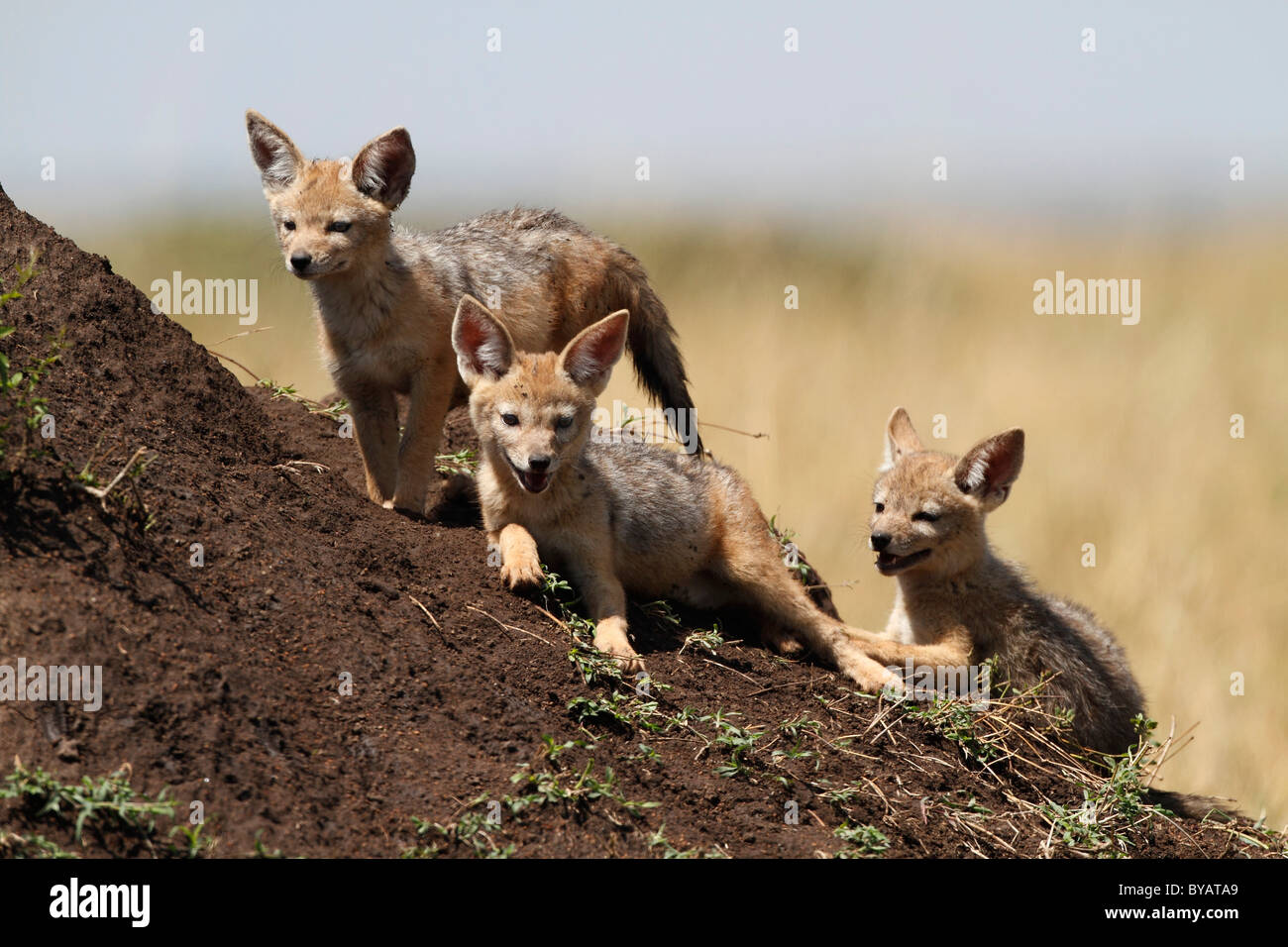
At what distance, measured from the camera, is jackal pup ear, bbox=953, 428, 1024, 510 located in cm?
779

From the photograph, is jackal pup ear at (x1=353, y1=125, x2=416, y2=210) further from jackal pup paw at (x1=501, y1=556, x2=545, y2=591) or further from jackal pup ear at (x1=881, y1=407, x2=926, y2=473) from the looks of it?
jackal pup ear at (x1=881, y1=407, x2=926, y2=473)

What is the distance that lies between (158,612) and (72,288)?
216 cm

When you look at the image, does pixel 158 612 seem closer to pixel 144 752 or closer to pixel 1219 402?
pixel 144 752

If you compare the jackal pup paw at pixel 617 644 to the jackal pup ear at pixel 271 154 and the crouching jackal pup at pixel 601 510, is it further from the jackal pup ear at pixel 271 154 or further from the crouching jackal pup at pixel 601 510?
the jackal pup ear at pixel 271 154

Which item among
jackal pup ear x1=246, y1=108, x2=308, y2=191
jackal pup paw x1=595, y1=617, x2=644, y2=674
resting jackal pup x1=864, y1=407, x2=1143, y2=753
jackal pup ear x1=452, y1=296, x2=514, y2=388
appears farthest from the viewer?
jackal pup ear x1=246, y1=108, x2=308, y2=191

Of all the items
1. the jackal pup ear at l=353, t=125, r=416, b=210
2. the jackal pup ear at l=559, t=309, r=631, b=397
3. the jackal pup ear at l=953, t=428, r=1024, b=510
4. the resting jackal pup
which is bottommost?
the resting jackal pup

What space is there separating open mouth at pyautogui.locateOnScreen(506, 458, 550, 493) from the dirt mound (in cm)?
46

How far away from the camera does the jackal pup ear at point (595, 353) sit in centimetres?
703

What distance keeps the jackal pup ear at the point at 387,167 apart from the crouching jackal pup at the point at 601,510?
139 cm

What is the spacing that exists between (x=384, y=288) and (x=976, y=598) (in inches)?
158

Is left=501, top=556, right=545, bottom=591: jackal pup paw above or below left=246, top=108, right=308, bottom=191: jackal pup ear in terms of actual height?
below

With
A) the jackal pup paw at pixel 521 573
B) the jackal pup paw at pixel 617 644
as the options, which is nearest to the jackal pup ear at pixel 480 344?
the jackal pup paw at pixel 521 573

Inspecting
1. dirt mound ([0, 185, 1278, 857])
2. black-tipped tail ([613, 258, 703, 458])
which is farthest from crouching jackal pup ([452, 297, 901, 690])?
black-tipped tail ([613, 258, 703, 458])

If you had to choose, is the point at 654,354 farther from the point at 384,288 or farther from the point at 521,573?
the point at 521,573
